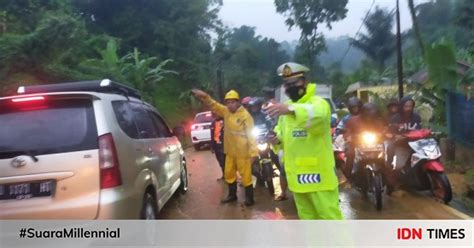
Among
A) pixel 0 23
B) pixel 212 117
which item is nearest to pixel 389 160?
pixel 212 117

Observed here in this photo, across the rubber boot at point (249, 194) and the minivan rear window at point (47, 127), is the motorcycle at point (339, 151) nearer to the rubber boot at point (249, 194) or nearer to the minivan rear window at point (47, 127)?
the rubber boot at point (249, 194)

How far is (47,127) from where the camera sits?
232cm

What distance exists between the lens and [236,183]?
414 centimetres

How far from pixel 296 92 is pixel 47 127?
1.26m

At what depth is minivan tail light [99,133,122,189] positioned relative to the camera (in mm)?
2246

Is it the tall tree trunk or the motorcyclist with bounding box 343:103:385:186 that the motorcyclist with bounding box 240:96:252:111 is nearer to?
the motorcyclist with bounding box 343:103:385:186

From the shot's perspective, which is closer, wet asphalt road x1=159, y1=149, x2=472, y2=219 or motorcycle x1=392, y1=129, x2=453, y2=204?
wet asphalt road x1=159, y1=149, x2=472, y2=219

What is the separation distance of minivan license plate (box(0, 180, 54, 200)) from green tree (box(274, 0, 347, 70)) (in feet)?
4.94

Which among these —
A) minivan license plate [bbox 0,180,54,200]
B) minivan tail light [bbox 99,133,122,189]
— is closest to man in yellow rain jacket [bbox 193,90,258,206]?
minivan tail light [bbox 99,133,122,189]

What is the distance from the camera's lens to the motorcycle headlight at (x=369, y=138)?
390 centimetres

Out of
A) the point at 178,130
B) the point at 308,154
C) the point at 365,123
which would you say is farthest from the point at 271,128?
the point at 308,154

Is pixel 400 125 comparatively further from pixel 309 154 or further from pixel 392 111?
pixel 309 154

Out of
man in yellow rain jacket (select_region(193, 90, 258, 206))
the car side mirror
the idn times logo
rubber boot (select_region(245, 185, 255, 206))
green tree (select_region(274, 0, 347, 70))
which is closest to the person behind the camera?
the idn times logo

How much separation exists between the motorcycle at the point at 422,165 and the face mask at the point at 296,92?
5.95 ft
